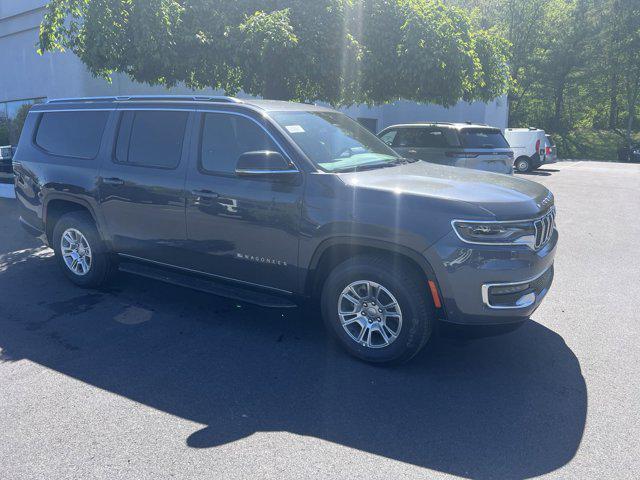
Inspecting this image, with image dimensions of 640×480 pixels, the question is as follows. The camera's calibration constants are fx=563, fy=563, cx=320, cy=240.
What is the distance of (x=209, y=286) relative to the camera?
4.81 meters

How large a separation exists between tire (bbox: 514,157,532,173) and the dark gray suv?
1902cm

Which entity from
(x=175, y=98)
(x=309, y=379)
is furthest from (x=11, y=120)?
(x=309, y=379)

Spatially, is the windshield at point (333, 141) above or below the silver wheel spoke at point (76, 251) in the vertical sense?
above

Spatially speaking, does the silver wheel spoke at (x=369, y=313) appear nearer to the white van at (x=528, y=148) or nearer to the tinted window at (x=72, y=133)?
the tinted window at (x=72, y=133)

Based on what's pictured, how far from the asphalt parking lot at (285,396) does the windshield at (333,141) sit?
4.89 ft

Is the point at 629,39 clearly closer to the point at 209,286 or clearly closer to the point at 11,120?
the point at 11,120

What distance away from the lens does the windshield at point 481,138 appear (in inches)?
421

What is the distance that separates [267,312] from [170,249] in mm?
1071

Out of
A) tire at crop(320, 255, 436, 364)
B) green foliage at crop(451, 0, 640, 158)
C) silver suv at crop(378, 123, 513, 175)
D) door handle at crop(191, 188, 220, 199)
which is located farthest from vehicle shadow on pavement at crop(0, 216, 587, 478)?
green foliage at crop(451, 0, 640, 158)

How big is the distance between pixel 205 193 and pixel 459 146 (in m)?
7.15

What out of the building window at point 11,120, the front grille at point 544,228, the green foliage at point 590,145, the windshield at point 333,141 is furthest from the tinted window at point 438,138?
the green foliage at point 590,145

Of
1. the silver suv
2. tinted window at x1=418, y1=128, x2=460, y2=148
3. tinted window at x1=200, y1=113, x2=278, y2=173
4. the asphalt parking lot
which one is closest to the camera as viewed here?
the asphalt parking lot

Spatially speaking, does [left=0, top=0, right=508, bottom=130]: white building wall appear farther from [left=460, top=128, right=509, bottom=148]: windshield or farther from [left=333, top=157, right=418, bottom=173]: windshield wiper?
[left=333, top=157, right=418, bottom=173]: windshield wiper

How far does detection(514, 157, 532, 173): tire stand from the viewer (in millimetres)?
22672
